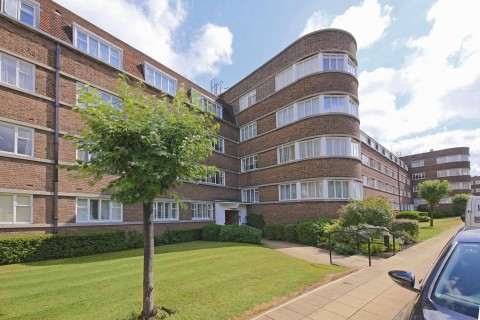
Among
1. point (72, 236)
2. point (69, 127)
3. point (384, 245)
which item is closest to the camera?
point (384, 245)

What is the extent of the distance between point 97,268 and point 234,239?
9.22 metres

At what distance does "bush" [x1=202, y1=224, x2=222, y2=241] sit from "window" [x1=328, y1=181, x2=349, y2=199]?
26.2 feet

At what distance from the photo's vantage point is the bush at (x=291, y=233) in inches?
699

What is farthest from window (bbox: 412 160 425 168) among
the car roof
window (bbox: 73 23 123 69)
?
the car roof

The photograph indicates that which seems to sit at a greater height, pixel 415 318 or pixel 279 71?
pixel 279 71

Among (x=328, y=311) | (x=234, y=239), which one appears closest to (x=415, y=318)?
(x=328, y=311)

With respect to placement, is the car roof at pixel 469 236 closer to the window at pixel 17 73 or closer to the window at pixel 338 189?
the window at pixel 338 189

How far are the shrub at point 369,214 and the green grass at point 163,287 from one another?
20.4 feet

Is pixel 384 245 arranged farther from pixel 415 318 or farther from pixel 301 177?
pixel 415 318

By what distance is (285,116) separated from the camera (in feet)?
71.4

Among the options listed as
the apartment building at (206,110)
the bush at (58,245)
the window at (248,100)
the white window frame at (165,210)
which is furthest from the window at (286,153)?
the bush at (58,245)

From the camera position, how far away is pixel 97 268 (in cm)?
930

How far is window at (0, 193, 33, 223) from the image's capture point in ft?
38.6

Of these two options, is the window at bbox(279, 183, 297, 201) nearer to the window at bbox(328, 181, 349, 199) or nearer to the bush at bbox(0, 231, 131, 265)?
the window at bbox(328, 181, 349, 199)
